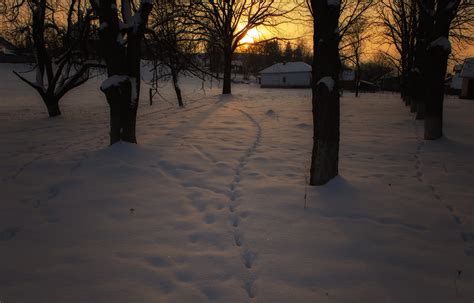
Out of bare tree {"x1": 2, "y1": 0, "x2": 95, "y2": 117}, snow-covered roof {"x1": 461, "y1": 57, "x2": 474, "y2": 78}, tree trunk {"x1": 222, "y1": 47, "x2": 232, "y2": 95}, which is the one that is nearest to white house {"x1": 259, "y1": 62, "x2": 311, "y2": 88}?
snow-covered roof {"x1": 461, "y1": 57, "x2": 474, "y2": 78}

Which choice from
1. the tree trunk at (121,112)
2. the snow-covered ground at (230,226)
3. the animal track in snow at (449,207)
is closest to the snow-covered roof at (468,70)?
the snow-covered ground at (230,226)

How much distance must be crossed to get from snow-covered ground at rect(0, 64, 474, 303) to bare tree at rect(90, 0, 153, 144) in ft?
2.39

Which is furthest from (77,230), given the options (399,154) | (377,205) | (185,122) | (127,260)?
(185,122)

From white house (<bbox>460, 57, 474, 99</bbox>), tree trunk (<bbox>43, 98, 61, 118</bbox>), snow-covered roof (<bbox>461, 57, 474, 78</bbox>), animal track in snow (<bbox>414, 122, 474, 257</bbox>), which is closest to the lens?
animal track in snow (<bbox>414, 122, 474, 257</bbox>)

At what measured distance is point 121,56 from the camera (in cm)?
581

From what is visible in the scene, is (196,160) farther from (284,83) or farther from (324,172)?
(284,83)

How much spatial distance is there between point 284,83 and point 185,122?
44886 millimetres

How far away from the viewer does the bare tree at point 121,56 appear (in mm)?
5680

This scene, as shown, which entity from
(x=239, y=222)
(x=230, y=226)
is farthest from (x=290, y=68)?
(x=230, y=226)

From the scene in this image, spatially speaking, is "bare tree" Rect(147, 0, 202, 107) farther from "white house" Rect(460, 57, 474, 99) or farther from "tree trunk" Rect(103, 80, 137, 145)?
"white house" Rect(460, 57, 474, 99)

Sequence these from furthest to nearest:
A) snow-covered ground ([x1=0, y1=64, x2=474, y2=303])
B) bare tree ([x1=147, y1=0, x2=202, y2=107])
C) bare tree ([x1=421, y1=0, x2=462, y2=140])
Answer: bare tree ([x1=421, y1=0, x2=462, y2=140]) → bare tree ([x1=147, y1=0, x2=202, y2=107]) → snow-covered ground ([x1=0, y1=64, x2=474, y2=303])

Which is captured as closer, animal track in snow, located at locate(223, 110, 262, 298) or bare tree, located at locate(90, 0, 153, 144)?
animal track in snow, located at locate(223, 110, 262, 298)

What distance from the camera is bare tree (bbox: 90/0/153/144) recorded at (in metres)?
5.68

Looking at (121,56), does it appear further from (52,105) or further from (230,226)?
(52,105)
